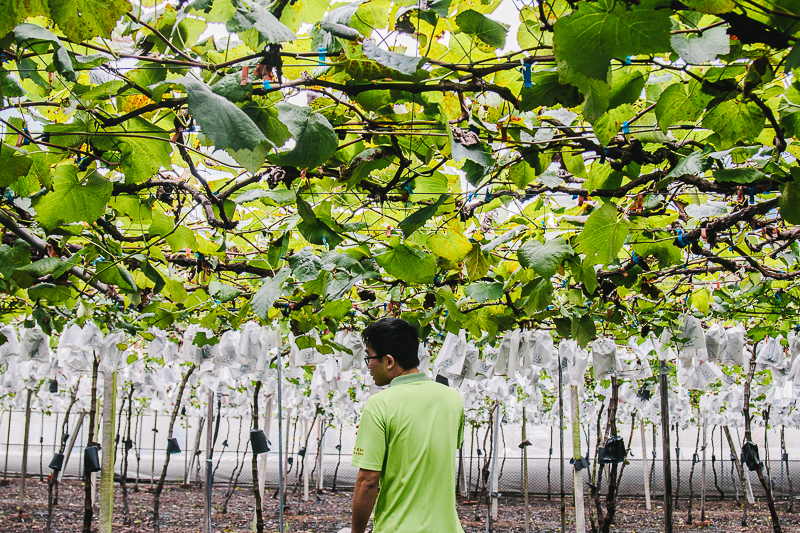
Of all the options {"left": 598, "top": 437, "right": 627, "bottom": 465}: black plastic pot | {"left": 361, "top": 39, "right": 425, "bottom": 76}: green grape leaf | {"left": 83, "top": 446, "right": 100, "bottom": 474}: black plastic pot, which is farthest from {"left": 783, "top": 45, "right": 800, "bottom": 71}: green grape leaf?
{"left": 83, "top": 446, "right": 100, "bottom": 474}: black plastic pot

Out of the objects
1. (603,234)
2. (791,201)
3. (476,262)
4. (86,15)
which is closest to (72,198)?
(86,15)

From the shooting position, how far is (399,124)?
1.30m

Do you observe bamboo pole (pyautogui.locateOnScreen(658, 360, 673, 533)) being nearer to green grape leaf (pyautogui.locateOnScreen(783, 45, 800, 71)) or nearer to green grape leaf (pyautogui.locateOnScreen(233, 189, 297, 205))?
green grape leaf (pyautogui.locateOnScreen(233, 189, 297, 205))

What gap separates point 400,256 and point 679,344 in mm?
3119

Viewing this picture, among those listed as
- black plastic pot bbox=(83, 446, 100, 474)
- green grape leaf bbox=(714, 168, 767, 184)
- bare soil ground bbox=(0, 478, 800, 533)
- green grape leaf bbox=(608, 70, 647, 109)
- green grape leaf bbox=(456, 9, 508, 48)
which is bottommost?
bare soil ground bbox=(0, 478, 800, 533)

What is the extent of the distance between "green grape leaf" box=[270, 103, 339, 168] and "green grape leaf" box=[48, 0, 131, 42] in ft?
0.90

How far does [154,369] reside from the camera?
816 centimetres

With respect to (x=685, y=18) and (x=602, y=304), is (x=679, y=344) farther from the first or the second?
(x=685, y=18)

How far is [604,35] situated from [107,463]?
470 cm

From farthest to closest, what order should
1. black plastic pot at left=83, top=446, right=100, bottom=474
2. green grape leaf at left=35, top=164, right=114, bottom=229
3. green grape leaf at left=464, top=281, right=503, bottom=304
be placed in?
1. black plastic pot at left=83, top=446, right=100, bottom=474
2. green grape leaf at left=464, top=281, right=503, bottom=304
3. green grape leaf at left=35, top=164, right=114, bottom=229

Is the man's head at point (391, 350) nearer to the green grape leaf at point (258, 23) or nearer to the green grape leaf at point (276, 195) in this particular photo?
the green grape leaf at point (276, 195)

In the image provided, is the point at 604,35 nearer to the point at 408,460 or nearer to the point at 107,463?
the point at 408,460

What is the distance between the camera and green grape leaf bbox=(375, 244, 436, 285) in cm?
186

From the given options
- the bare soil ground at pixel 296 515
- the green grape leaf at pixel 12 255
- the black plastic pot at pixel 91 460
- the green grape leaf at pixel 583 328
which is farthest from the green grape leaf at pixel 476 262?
the bare soil ground at pixel 296 515
